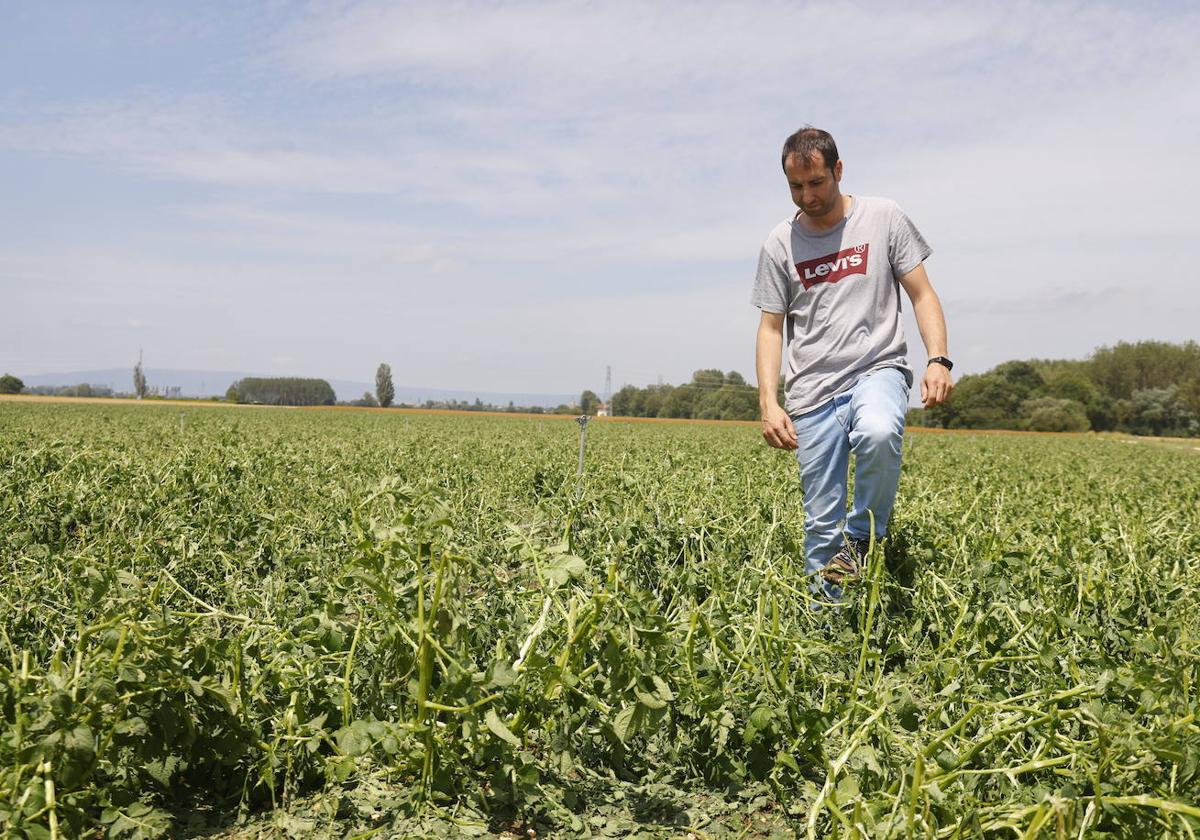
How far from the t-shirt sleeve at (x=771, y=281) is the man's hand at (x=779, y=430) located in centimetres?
52

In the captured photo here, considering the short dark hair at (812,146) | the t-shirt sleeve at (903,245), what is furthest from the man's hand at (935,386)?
the short dark hair at (812,146)

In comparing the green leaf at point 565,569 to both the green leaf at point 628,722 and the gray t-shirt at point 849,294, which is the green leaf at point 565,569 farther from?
the gray t-shirt at point 849,294

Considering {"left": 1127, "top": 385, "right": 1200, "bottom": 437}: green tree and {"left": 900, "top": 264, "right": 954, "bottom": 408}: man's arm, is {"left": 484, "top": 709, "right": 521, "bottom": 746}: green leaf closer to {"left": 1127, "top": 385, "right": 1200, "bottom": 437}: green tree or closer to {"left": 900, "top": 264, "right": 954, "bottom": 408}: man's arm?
{"left": 900, "top": 264, "right": 954, "bottom": 408}: man's arm

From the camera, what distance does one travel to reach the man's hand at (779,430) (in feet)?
12.2

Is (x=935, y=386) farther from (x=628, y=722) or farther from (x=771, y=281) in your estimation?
(x=628, y=722)

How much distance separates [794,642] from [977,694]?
0.64m

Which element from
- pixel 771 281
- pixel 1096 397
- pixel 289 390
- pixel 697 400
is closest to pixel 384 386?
pixel 289 390

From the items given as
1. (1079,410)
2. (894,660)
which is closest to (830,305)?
(894,660)

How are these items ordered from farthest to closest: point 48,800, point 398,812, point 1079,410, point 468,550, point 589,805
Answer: point 1079,410 → point 468,550 → point 589,805 → point 398,812 → point 48,800

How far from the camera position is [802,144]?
11.8 feet

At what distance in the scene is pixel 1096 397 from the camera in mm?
70188

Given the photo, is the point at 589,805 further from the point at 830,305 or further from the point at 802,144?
the point at 802,144

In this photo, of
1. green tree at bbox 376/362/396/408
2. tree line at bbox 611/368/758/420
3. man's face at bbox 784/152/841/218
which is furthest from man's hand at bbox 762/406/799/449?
green tree at bbox 376/362/396/408

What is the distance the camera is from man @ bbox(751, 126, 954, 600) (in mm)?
3590
